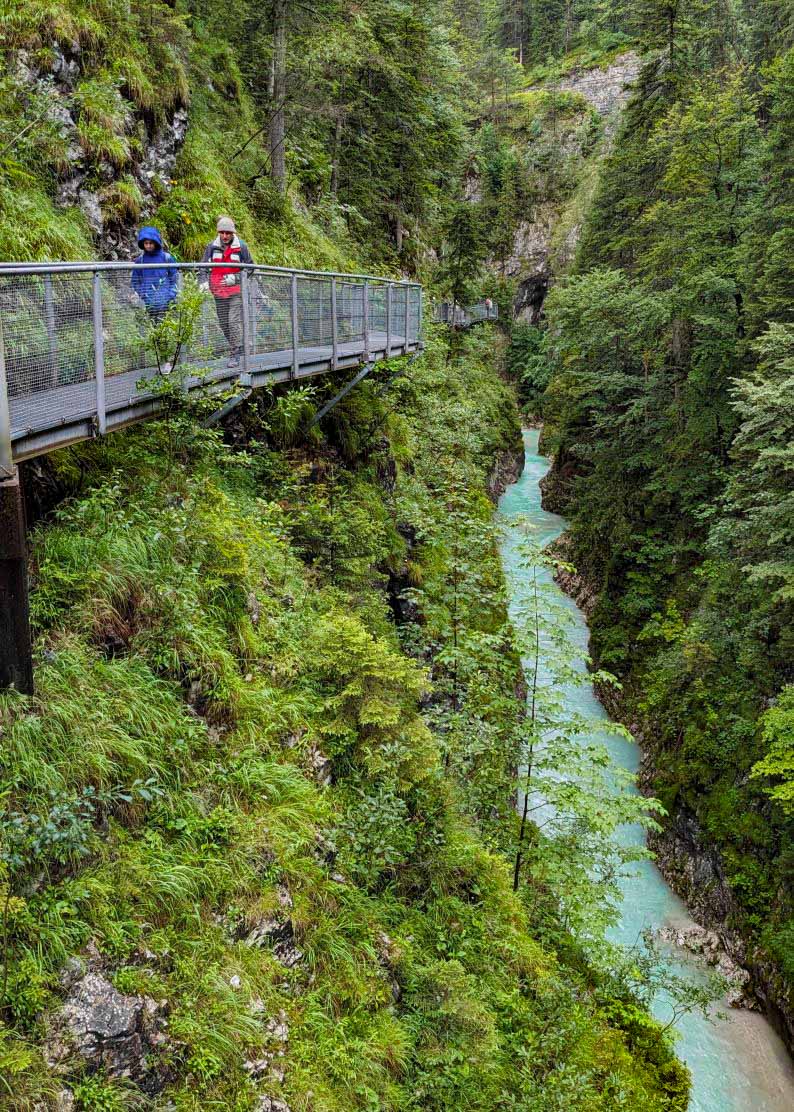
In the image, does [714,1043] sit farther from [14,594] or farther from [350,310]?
[350,310]

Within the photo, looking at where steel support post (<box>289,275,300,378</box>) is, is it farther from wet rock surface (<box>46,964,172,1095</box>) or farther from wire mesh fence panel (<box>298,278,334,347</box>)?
wet rock surface (<box>46,964,172,1095</box>)

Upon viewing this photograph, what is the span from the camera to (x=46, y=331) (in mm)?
4742

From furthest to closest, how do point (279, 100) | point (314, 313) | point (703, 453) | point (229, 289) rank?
point (703, 453), point (279, 100), point (314, 313), point (229, 289)

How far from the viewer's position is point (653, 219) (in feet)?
64.7

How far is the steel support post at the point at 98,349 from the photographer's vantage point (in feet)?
16.9

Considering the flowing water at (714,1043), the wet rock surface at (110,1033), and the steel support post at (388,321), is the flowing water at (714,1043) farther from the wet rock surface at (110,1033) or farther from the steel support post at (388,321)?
the wet rock surface at (110,1033)

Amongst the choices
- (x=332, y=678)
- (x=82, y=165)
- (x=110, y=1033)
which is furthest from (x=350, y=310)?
(x=110, y=1033)

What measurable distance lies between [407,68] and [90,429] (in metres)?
22.7

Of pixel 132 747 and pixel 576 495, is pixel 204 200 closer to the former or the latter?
pixel 132 747

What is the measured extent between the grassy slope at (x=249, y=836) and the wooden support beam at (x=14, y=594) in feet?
0.68

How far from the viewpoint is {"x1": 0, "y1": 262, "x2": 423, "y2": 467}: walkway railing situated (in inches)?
176

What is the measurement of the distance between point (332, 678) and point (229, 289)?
440 cm

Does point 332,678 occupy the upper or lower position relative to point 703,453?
lower

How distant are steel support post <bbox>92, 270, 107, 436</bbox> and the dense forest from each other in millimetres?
709
